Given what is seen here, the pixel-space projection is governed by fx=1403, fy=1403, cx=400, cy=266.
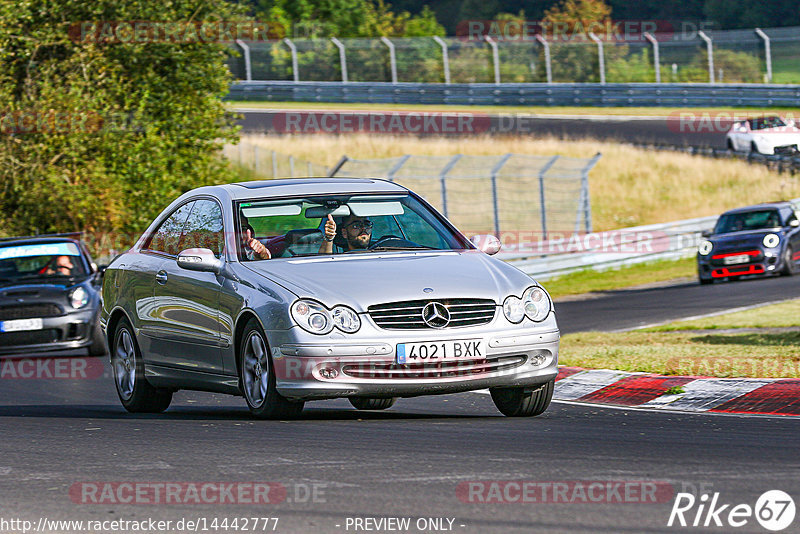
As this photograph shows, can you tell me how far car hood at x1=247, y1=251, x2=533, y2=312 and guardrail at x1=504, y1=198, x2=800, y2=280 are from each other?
17.9m

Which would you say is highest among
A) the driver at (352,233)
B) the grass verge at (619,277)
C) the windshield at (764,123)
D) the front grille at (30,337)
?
the driver at (352,233)

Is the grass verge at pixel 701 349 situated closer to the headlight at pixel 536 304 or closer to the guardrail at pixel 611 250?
the headlight at pixel 536 304

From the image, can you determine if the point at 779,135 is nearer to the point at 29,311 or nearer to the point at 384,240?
the point at 29,311

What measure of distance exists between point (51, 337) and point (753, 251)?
1389cm

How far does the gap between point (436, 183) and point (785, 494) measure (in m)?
28.4

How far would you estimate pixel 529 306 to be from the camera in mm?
8609

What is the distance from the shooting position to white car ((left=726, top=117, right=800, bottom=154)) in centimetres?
3622

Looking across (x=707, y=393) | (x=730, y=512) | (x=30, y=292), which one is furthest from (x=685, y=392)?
(x=30, y=292)

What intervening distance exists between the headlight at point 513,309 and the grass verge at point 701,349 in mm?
3125

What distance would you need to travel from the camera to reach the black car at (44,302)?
1623 centimetres

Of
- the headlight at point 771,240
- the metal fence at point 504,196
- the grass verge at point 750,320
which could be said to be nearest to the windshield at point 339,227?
the grass verge at point 750,320

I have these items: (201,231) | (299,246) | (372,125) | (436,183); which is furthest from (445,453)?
(372,125)

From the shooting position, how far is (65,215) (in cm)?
2650

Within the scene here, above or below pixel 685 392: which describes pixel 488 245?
above
